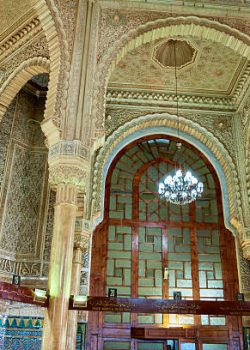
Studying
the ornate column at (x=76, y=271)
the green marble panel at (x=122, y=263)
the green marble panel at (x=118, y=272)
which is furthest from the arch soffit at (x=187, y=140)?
the green marble panel at (x=118, y=272)

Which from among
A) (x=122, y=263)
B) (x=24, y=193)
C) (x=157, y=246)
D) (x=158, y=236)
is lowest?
(x=122, y=263)

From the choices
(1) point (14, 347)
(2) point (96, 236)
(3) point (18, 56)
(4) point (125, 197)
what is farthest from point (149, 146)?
(1) point (14, 347)

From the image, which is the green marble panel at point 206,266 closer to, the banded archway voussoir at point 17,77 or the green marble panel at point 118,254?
the green marble panel at point 118,254

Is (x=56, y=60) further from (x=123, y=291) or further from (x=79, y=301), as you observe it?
(x=123, y=291)

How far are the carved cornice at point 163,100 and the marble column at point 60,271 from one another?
4740mm

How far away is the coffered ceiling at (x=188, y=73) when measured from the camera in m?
8.73

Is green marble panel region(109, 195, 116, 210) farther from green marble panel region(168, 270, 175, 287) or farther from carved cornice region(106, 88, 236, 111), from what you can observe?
carved cornice region(106, 88, 236, 111)

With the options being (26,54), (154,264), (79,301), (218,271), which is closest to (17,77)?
(26,54)

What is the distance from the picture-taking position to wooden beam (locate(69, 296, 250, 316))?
5867 mm

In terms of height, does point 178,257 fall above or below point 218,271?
above

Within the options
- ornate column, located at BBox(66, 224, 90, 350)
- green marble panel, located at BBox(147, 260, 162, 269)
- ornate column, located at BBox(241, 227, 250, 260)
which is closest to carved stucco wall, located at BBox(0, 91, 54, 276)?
ornate column, located at BBox(66, 224, 90, 350)

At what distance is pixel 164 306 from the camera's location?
Answer: 612 cm

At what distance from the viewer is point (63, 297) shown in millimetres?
5152

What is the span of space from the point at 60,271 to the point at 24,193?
12.4 feet
